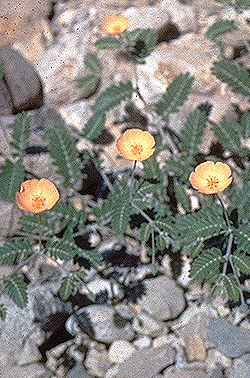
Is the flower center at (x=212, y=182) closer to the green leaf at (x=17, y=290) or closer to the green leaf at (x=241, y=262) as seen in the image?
the green leaf at (x=241, y=262)

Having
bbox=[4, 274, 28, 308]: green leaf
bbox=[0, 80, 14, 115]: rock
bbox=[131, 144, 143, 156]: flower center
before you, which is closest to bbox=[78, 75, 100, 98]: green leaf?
bbox=[0, 80, 14, 115]: rock

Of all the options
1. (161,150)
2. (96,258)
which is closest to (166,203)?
(161,150)

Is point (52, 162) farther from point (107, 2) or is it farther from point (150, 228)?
point (107, 2)

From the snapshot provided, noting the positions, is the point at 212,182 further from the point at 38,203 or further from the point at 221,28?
the point at 221,28

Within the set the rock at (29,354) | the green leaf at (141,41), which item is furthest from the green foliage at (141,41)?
the rock at (29,354)

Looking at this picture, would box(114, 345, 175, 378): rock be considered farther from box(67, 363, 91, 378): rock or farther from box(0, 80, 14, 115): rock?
box(0, 80, 14, 115): rock

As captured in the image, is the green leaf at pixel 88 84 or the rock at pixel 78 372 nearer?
the rock at pixel 78 372
